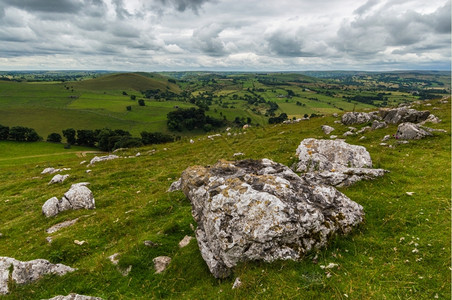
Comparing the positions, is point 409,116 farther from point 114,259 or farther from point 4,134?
point 4,134

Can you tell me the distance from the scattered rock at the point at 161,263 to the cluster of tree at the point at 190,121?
144 metres

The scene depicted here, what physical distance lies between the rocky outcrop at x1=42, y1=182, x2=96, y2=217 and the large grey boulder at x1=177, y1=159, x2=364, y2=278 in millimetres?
12819

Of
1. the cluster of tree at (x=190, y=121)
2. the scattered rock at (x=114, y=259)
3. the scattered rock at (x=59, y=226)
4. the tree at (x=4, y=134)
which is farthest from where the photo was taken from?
the cluster of tree at (x=190, y=121)

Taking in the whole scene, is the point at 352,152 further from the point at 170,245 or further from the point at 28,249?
the point at 28,249

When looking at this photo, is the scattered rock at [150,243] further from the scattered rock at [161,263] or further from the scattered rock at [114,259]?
the scattered rock at [114,259]

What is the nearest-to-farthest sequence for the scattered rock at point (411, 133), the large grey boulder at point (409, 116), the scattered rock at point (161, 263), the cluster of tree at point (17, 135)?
the scattered rock at point (161, 263) < the scattered rock at point (411, 133) < the large grey boulder at point (409, 116) < the cluster of tree at point (17, 135)

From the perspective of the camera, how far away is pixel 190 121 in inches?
6206

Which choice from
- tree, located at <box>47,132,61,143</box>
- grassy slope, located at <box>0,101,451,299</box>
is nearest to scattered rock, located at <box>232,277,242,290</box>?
grassy slope, located at <box>0,101,451,299</box>

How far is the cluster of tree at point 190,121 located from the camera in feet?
504

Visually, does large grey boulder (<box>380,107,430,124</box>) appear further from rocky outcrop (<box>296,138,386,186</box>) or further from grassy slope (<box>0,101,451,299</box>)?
rocky outcrop (<box>296,138,386,186</box>)

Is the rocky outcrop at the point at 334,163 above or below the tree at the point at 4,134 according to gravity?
above

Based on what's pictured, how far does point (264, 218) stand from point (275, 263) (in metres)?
1.67

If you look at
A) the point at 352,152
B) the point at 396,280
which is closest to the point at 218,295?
the point at 396,280

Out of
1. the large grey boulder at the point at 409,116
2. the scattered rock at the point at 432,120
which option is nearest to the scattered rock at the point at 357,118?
the large grey boulder at the point at 409,116
